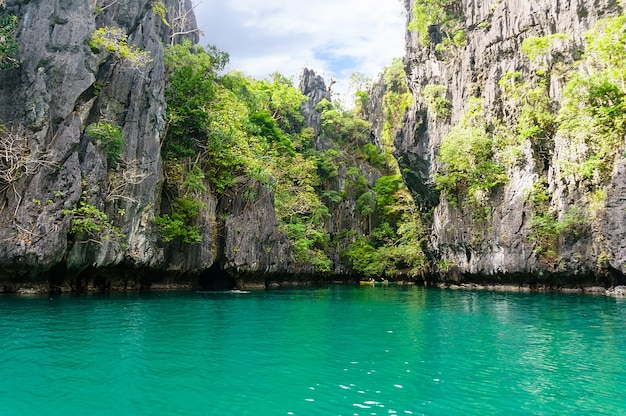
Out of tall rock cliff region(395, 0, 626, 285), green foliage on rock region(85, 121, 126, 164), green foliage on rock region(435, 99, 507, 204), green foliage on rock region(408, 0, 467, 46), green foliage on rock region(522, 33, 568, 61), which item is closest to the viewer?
green foliage on rock region(85, 121, 126, 164)

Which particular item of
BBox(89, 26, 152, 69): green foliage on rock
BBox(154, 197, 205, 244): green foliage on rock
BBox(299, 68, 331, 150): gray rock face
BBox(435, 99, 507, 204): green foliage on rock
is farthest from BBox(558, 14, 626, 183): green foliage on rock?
BBox(299, 68, 331, 150): gray rock face

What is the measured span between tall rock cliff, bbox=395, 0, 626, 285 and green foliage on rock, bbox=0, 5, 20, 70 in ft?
80.5

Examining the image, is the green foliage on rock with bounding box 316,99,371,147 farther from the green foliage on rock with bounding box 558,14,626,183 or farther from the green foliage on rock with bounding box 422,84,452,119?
the green foliage on rock with bounding box 558,14,626,183

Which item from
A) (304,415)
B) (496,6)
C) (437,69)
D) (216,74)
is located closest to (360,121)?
(437,69)

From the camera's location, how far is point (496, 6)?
101ft

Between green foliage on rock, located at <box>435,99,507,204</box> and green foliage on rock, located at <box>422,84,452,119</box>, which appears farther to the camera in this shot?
green foliage on rock, located at <box>422,84,452,119</box>

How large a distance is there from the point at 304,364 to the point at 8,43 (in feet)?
56.7

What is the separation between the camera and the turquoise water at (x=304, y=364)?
18.6 feet

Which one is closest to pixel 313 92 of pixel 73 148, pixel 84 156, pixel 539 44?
pixel 539 44

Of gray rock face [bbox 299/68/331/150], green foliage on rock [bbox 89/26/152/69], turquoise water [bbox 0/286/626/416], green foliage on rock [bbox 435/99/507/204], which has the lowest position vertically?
turquoise water [bbox 0/286/626/416]

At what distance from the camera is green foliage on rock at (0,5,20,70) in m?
16.8

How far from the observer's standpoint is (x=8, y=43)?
667 inches

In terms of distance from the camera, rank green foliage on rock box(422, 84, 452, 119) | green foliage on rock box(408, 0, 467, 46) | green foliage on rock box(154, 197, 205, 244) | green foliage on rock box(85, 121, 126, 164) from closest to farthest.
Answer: green foliage on rock box(85, 121, 126, 164), green foliage on rock box(154, 197, 205, 244), green foliage on rock box(422, 84, 452, 119), green foliage on rock box(408, 0, 467, 46)

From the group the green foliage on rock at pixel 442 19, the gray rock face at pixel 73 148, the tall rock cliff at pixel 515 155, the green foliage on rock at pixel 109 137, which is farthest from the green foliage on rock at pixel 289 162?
the green foliage on rock at pixel 442 19
